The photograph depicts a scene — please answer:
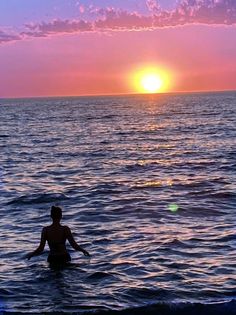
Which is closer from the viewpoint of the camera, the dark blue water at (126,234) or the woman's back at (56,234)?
the dark blue water at (126,234)

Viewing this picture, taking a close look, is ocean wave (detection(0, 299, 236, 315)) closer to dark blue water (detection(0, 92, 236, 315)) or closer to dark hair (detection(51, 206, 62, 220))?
dark blue water (detection(0, 92, 236, 315))

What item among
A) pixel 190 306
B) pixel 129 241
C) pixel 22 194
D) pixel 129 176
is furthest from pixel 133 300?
pixel 129 176

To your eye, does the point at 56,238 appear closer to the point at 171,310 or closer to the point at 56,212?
the point at 56,212

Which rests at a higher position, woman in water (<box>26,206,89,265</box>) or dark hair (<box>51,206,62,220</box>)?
dark hair (<box>51,206,62,220</box>)

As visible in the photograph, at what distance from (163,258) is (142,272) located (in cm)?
127

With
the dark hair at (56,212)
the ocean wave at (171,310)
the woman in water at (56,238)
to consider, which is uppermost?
the dark hair at (56,212)

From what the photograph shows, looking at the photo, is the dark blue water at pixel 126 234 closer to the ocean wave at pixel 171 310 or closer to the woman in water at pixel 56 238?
the ocean wave at pixel 171 310

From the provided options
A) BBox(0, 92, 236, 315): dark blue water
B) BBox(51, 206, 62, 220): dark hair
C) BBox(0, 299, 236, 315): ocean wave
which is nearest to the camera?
BBox(0, 299, 236, 315): ocean wave

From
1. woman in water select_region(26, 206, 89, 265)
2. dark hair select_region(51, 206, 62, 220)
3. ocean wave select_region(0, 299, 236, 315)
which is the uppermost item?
dark hair select_region(51, 206, 62, 220)

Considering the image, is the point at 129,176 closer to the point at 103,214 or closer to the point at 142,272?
the point at 103,214

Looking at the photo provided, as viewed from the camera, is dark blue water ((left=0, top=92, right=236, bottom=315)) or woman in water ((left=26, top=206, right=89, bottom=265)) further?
woman in water ((left=26, top=206, right=89, bottom=265))

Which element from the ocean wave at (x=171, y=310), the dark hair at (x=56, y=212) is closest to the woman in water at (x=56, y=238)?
the dark hair at (x=56, y=212)

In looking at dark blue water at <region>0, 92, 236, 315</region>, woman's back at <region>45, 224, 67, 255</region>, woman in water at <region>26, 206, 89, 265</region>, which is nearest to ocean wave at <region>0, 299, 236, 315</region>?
dark blue water at <region>0, 92, 236, 315</region>

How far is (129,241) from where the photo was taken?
1738 centimetres
